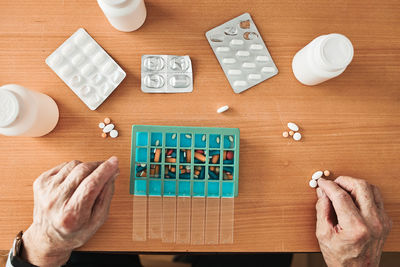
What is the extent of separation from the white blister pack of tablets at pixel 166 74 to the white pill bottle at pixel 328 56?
0.28m

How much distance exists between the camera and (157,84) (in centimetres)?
71

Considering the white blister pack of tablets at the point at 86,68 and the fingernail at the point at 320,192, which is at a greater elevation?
the white blister pack of tablets at the point at 86,68

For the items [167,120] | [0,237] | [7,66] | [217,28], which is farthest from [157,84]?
[0,237]

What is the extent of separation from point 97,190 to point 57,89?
29 cm

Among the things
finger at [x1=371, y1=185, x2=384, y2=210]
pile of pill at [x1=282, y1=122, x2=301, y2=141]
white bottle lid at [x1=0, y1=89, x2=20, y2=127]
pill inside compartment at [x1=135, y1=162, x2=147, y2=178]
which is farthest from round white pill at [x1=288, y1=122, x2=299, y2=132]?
white bottle lid at [x1=0, y1=89, x2=20, y2=127]

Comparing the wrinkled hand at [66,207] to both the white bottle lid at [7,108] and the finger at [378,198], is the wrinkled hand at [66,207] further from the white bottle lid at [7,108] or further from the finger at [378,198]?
the finger at [378,198]

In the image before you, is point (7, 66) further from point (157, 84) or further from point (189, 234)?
point (189, 234)

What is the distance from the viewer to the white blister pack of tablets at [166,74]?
Result: 708mm

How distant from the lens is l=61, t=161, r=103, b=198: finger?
59cm

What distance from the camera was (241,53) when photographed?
71 cm

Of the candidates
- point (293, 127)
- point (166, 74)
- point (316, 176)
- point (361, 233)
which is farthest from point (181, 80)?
point (361, 233)

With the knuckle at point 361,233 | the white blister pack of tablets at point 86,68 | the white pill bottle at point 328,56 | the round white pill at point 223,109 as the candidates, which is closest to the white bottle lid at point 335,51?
the white pill bottle at point 328,56

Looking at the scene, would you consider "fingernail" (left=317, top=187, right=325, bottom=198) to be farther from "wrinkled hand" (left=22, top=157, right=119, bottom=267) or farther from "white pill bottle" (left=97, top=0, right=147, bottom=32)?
"white pill bottle" (left=97, top=0, right=147, bottom=32)

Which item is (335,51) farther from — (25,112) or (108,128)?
(25,112)
